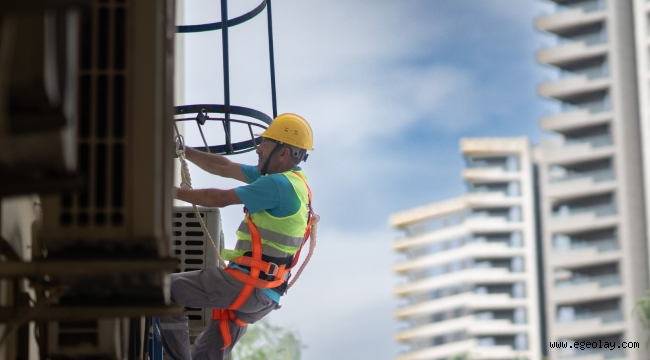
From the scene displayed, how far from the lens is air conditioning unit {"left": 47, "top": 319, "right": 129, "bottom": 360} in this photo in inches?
136

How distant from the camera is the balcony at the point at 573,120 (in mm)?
69500

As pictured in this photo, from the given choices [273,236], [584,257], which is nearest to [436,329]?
[584,257]

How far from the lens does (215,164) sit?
589 centimetres

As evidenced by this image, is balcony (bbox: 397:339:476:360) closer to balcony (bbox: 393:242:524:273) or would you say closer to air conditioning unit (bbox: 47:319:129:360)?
balcony (bbox: 393:242:524:273)

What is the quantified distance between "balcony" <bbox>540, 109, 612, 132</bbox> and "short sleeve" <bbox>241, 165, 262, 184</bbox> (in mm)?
66142

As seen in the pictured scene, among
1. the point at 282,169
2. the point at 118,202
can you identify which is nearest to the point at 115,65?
the point at 118,202

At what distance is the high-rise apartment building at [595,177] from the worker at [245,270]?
209ft

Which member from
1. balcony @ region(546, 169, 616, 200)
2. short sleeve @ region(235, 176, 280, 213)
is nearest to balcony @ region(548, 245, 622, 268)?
balcony @ region(546, 169, 616, 200)

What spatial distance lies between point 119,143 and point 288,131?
10.0 feet

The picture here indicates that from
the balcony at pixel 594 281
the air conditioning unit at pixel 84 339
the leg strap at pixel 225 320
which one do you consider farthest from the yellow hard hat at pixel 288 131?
the balcony at pixel 594 281

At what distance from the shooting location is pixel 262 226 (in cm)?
538

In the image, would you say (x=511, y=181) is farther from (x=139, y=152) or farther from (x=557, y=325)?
(x=139, y=152)

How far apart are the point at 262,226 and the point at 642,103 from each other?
65562 millimetres

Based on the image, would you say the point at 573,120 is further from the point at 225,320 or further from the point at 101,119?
the point at 101,119
